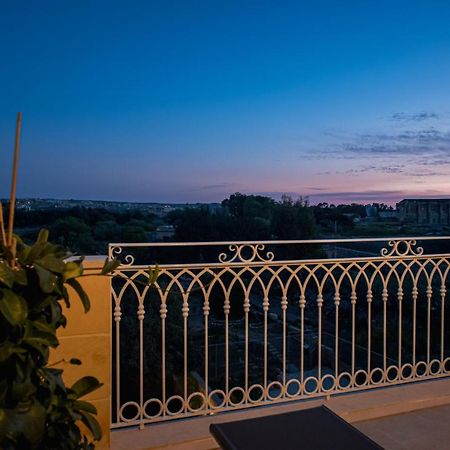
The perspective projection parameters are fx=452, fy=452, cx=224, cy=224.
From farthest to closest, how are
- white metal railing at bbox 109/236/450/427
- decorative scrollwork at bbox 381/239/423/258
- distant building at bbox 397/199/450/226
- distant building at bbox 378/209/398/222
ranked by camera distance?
distant building at bbox 378/209/398/222
distant building at bbox 397/199/450/226
decorative scrollwork at bbox 381/239/423/258
white metal railing at bbox 109/236/450/427

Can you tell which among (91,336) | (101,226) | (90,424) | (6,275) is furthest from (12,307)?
(101,226)

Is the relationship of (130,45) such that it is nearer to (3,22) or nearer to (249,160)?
(3,22)

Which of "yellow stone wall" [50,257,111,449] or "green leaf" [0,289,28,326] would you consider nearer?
"green leaf" [0,289,28,326]

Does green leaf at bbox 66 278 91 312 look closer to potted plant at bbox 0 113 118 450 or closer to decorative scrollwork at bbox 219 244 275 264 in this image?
potted plant at bbox 0 113 118 450

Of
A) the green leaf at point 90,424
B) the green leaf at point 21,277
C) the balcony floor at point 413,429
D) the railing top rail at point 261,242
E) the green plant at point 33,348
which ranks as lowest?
the balcony floor at point 413,429

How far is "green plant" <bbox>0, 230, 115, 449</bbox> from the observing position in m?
1.18

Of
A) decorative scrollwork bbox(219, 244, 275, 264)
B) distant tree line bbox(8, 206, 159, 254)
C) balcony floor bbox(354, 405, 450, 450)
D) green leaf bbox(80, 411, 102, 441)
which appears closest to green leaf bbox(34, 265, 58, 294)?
green leaf bbox(80, 411, 102, 441)

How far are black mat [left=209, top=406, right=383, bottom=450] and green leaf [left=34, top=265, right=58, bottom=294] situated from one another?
30.5 inches

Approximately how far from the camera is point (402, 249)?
3.22m

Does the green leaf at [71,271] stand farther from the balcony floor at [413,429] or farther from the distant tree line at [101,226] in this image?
the distant tree line at [101,226]

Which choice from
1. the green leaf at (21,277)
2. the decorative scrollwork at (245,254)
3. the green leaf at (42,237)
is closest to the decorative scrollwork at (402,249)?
the decorative scrollwork at (245,254)

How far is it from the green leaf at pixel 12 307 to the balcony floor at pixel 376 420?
1610 millimetres

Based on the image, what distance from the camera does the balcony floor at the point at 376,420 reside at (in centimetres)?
256

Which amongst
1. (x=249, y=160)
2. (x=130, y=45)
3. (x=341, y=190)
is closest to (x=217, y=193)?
(x=249, y=160)
